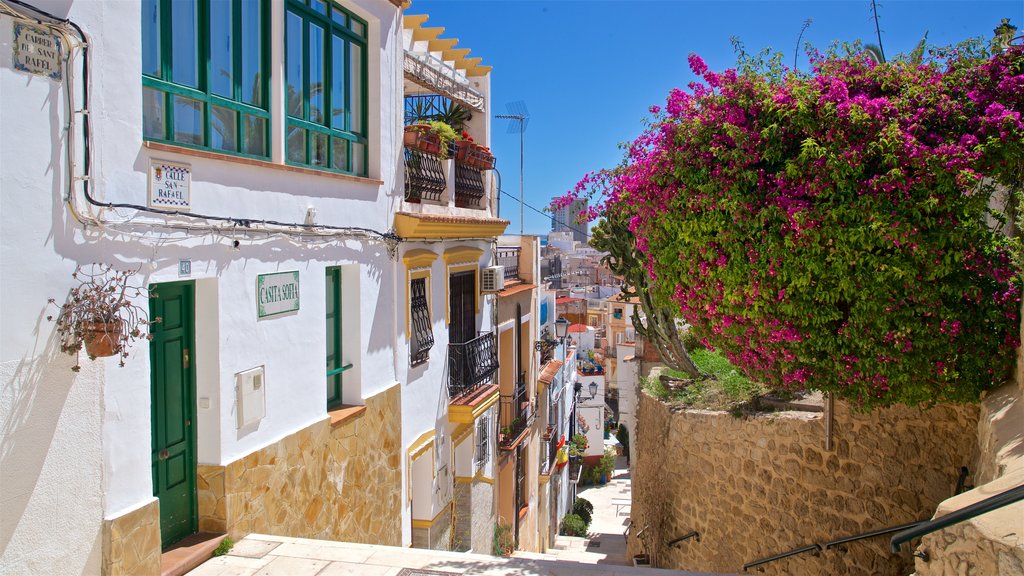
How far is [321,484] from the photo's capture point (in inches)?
277

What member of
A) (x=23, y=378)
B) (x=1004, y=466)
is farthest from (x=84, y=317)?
(x=1004, y=466)

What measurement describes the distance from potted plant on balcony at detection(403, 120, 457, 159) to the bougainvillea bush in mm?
3673

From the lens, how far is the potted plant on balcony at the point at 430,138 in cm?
926

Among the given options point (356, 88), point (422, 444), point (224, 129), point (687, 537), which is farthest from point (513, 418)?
point (224, 129)

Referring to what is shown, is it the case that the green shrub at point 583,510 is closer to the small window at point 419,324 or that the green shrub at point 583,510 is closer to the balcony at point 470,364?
the balcony at point 470,364

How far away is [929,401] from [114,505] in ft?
21.3

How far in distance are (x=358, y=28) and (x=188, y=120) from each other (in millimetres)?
3143

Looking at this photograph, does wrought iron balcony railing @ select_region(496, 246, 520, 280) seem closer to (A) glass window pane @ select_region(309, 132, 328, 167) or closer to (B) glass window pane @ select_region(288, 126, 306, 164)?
(A) glass window pane @ select_region(309, 132, 328, 167)

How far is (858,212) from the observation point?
5.85m

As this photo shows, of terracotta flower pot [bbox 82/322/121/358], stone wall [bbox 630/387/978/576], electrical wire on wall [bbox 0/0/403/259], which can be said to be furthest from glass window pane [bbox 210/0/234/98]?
stone wall [bbox 630/387/978/576]

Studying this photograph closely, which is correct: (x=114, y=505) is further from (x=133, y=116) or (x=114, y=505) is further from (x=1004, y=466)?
(x=1004, y=466)

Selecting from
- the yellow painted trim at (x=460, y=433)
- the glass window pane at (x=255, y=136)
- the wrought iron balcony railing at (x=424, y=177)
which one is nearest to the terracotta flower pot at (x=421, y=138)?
the wrought iron balcony railing at (x=424, y=177)

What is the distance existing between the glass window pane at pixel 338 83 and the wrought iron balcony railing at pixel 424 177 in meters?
1.56

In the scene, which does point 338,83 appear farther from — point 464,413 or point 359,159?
point 464,413
